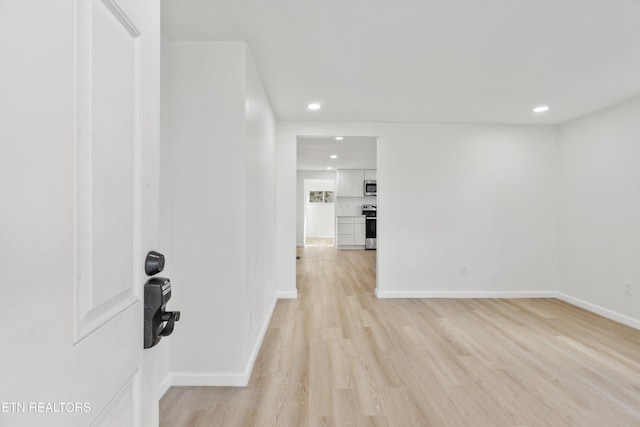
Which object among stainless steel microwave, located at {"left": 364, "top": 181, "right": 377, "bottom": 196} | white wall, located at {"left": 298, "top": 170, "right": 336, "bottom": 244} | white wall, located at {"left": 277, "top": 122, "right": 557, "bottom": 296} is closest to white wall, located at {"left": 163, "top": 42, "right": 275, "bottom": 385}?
white wall, located at {"left": 277, "top": 122, "right": 557, "bottom": 296}

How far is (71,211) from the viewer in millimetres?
478

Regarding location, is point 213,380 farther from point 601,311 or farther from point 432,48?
point 601,311

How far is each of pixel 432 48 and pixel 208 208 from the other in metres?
1.99

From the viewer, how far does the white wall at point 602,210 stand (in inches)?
131

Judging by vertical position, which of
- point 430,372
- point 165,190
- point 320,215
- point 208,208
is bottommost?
point 430,372

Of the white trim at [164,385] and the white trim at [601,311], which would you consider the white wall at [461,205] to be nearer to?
the white trim at [601,311]

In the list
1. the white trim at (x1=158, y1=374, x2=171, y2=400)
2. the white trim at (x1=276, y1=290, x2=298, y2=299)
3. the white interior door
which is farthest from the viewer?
the white trim at (x1=276, y1=290, x2=298, y2=299)

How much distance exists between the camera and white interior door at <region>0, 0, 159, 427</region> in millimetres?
378

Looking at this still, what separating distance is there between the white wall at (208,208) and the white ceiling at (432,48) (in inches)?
10.4

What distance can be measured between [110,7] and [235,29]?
1.70m

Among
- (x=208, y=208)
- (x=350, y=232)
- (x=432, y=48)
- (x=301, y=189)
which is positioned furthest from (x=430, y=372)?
(x=301, y=189)

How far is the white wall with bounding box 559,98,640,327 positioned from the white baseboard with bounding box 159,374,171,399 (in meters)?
4.49

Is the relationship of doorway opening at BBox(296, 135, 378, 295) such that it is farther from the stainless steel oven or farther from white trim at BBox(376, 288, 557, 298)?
white trim at BBox(376, 288, 557, 298)

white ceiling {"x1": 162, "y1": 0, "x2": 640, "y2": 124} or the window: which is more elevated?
white ceiling {"x1": 162, "y1": 0, "x2": 640, "y2": 124}
